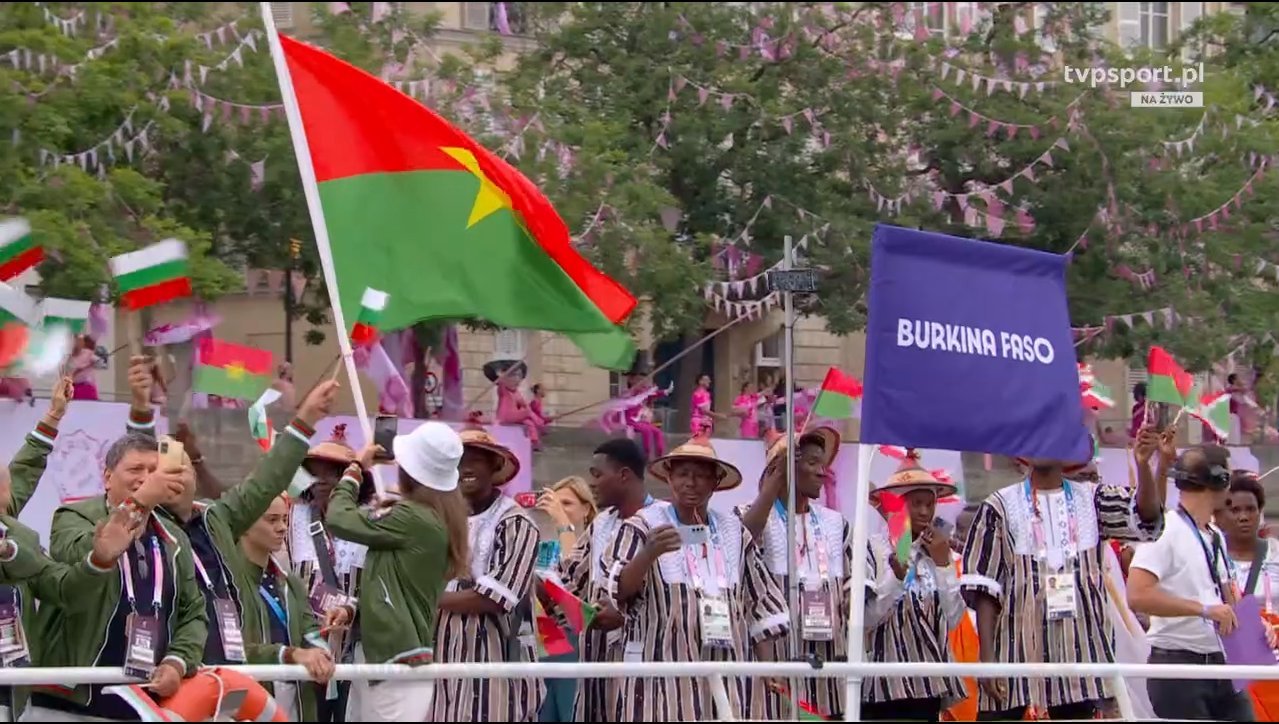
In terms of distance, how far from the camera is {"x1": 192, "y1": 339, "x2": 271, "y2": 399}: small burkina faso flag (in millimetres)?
9383

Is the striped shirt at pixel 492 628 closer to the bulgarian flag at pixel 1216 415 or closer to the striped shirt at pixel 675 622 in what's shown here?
the striped shirt at pixel 675 622

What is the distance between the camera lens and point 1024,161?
26.2 m

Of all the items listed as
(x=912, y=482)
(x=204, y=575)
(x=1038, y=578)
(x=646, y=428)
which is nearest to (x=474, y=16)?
(x=646, y=428)

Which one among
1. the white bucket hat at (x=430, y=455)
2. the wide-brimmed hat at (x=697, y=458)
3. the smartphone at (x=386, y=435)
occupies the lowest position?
the white bucket hat at (x=430, y=455)

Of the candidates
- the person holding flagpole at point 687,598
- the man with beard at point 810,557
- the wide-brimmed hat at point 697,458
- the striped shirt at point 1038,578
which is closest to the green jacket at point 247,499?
the person holding flagpole at point 687,598

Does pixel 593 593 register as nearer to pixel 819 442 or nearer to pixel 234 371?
pixel 819 442

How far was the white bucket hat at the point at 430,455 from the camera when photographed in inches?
287

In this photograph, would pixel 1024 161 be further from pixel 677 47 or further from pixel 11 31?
pixel 11 31

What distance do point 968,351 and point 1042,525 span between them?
1.54m

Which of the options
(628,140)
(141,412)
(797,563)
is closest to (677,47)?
(628,140)

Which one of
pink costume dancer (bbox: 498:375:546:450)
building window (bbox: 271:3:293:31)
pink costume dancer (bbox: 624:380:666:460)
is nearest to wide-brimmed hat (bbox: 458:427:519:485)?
pink costume dancer (bbox: 498:375:546:450)

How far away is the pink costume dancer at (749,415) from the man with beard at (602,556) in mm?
7792

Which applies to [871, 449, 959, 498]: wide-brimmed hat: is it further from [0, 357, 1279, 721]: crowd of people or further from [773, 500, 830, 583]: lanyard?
[773, 500, 830, 583]: lanyard

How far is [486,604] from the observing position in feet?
27.6
